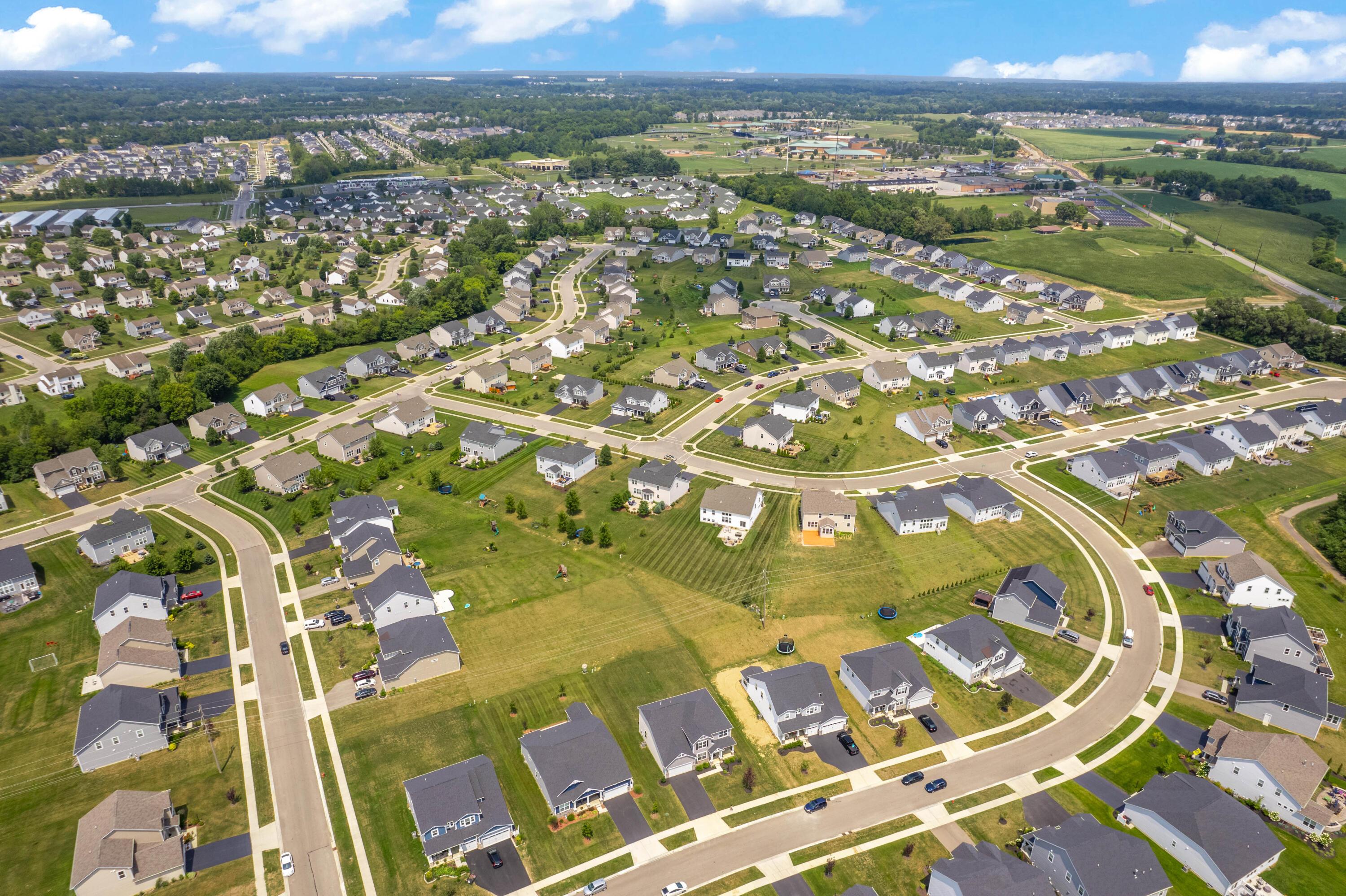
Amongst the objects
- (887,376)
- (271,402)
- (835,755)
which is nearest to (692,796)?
(835,755)

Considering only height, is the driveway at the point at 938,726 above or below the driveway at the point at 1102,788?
above

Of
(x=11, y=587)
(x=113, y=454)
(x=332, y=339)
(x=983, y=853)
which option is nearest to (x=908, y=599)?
(x=983, y=853)

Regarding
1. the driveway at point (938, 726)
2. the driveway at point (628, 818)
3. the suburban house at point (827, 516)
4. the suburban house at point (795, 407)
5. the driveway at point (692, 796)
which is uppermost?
the suburban house at point (795, 407)

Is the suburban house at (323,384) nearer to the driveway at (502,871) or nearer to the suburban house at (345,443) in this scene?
the suburban house at (345,443)

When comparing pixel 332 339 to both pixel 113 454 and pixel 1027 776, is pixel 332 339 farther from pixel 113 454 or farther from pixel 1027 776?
pixel 1027 776

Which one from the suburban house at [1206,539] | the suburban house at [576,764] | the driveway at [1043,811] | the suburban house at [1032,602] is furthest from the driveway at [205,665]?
the suburban house at [1206,539]

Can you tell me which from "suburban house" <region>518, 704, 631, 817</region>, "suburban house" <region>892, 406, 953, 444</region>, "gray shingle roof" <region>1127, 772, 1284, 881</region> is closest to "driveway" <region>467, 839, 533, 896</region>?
"suburban house" <region>518, 704, 631, 817</region>

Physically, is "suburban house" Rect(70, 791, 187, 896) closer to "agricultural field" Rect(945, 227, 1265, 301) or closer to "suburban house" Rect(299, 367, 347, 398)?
"suburban house" Rect(299, 367, 347, 398)

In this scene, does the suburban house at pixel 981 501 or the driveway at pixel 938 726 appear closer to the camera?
the driveway at pixel 938 726
